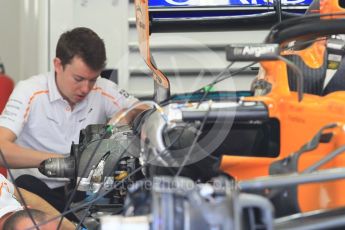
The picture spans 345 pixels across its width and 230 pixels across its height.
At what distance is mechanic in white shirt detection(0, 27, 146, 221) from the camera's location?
9.69ft

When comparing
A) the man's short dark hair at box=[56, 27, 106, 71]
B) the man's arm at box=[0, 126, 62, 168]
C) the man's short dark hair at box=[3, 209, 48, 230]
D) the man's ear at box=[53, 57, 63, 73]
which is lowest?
the man's arm at box=[0, 126, 62, 168]

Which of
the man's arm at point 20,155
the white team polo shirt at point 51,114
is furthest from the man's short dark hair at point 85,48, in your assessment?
the man's arm at point 20,155

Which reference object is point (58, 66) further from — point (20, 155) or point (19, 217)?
point (19, 217)

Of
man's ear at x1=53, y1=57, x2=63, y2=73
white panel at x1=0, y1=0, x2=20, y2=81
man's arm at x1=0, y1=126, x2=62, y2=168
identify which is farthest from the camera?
white panel at x1=0, y1=0, x2=20, y2=81

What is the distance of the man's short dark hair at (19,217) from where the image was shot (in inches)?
74.4

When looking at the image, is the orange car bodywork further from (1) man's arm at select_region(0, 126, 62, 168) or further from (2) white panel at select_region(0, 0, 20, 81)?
(2) white panel at select_region(0, 0, 20, 81)

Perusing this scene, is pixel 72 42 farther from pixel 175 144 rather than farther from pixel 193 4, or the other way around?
pixel 175 144

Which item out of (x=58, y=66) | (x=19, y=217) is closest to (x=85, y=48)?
(x=58, y=66)

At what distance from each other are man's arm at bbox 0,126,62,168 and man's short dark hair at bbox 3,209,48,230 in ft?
2.27

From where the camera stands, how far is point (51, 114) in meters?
3.06

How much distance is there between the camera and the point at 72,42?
2.99m

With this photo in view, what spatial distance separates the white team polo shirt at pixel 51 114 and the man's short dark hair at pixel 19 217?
1.02 meters

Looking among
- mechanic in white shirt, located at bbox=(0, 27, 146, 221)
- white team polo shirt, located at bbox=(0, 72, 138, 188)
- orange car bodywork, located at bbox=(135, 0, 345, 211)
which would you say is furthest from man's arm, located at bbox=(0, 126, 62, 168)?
orange car bodywork, located at bbox=(135, 0, 345, 211)

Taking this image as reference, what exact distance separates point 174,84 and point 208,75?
0.19 m
